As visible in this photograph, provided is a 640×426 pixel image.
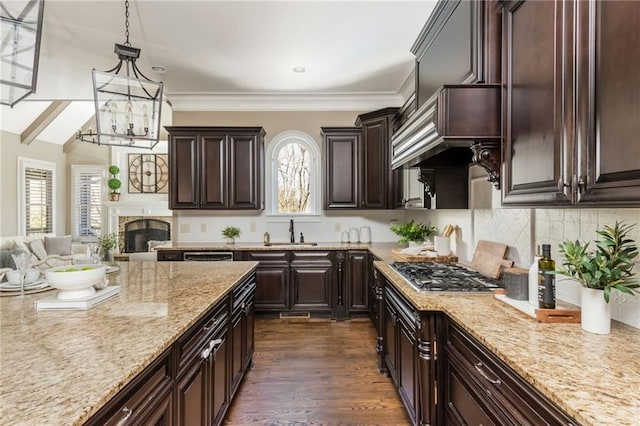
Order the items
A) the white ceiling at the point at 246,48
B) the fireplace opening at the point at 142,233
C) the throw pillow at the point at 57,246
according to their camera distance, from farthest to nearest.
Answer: the fireplace opening at the point at 142,233 → the throw pillow at the point at 57,246 → the white ceiling at the point at 246,48

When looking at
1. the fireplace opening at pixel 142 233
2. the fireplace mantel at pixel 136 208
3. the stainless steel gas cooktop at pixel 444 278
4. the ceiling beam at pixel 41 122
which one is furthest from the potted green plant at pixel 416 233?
the ceiling beam at pixel 41 122

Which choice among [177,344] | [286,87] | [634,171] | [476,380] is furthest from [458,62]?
[286,87]

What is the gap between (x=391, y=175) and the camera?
4.18m

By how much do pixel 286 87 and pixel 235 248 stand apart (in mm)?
2176

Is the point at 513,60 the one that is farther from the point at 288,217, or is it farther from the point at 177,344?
the point at 288,217

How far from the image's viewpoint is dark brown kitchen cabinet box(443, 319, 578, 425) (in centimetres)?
95

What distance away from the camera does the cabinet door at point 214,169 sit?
4.32 meters

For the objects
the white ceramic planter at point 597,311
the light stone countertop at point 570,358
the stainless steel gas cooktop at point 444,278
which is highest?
the white ceramic planter at point 597,311

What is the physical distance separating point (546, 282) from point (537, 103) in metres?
0.73

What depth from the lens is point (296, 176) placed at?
4863mm

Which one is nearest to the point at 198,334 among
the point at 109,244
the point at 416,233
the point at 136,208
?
the point at 416,233

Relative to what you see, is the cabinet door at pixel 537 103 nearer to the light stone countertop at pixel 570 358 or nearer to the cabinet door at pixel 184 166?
the light stone countertop at pixel 570 358

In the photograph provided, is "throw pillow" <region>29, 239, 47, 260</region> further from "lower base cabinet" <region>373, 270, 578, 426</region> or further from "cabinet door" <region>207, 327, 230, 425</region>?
"lower base cabinet" <region>373, 270, 578, 426</region>

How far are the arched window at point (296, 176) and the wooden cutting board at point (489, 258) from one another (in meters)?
2.67
